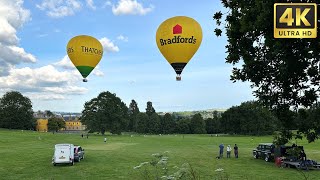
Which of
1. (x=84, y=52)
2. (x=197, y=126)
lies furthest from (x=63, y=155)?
(x=197, y=126)

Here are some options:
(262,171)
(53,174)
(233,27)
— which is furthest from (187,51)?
(233,27)

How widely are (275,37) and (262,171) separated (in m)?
22.5

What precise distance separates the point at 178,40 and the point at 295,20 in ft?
83.1

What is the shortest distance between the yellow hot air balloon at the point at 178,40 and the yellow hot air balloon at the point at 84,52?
14.5 m

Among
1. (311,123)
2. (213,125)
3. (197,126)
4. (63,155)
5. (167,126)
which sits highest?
(213,125)

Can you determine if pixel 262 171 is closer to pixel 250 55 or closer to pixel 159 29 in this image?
pixel 159 29

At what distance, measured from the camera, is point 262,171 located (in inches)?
1214

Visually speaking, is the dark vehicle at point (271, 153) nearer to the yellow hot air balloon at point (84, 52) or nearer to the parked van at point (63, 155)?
the parked van at point (63, 155)

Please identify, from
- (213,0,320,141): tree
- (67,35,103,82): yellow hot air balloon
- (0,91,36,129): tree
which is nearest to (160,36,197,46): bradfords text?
(67,35,103,82): yellow hot air balloon

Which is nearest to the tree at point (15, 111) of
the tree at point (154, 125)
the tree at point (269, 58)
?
the tree at point (154, 125)

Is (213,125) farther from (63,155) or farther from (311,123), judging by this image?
(311,123)

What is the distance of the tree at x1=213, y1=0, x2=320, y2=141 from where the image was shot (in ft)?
35.6

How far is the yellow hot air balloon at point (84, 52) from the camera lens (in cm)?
4744

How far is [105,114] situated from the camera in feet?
430
